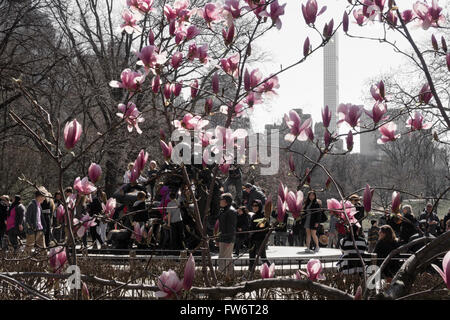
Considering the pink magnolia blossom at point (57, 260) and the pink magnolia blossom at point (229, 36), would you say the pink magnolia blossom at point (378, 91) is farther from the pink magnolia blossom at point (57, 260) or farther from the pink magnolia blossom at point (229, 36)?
the pink magnolia blossom at point (57, 260)

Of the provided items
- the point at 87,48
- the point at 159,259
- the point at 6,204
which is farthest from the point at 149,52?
the point at 87,48

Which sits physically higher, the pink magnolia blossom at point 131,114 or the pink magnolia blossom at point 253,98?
the pink magnolia blossom at point 253,98

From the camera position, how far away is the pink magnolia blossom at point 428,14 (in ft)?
11.6

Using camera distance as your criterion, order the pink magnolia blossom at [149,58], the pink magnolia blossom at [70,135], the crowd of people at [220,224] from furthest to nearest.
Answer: the crowd of people at [220,224] → the pink magnolia blossom at [149,58] → the pink magnolia blossom at [70,135]

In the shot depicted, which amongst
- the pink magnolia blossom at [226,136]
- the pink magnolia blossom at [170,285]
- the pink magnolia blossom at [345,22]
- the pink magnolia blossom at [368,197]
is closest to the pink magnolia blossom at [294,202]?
the pink magnolia blossom at [368,197]

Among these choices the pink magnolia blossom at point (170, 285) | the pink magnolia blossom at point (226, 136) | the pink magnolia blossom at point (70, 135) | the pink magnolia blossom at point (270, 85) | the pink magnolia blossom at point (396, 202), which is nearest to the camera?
the pink magnolia blossom at point (170, 285)

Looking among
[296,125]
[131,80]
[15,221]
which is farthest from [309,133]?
[15,221]

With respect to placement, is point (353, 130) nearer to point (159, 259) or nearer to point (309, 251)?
point (159, 259)

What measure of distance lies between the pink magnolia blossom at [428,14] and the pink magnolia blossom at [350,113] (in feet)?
2.23

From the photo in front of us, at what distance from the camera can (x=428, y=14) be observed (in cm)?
358

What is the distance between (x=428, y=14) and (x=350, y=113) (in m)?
0.79

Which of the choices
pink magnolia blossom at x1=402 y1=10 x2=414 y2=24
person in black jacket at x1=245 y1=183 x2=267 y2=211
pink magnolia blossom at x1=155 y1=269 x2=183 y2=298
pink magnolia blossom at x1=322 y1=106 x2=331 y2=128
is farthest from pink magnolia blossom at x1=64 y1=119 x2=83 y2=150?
person in black jacket at x1=245 y1=183 x2=267 y2=211
